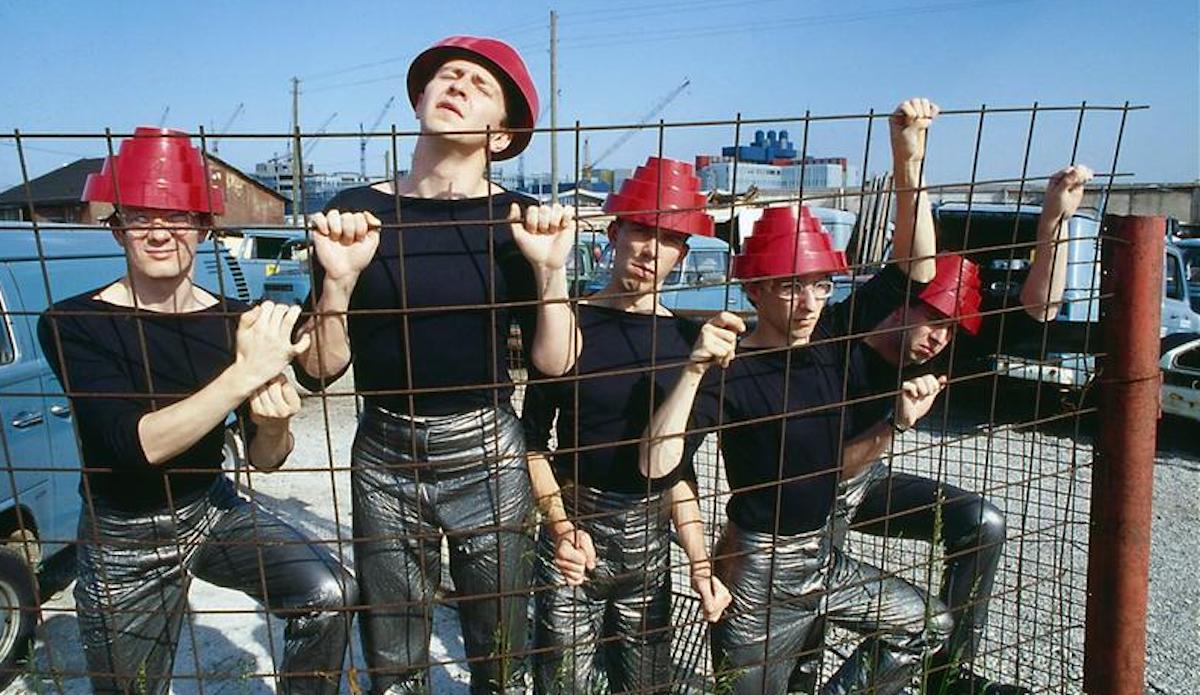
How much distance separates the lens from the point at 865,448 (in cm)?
238

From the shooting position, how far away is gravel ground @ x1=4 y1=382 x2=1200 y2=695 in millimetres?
2531

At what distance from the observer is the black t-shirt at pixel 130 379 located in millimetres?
1812

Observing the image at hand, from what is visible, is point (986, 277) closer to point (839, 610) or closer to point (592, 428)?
point (839, 610)

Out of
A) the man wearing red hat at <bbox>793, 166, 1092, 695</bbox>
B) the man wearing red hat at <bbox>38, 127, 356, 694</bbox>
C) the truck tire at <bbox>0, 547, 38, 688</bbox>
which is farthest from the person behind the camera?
the truck tire at <bbox>0, 547, 38, 688</bbox>

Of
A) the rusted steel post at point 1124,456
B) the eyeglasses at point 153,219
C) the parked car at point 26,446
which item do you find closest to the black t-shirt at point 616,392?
the eyeglasses at point 153,219

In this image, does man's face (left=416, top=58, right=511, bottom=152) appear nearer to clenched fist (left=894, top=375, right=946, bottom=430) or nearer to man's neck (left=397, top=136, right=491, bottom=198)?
man's neck (left=397, top=136, right=491, bottom=198)

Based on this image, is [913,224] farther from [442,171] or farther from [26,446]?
[26,446]

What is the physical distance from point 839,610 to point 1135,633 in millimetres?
738

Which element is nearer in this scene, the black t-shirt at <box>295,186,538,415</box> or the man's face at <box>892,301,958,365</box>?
the black t-shirt at <box>295,186,538,415</box>

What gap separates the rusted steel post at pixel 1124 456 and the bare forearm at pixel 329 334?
1857 millimetres

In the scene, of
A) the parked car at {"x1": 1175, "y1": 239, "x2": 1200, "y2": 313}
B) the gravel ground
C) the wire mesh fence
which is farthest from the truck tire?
the parked car at {"x1": 1175, "y1": 239, "x2": 1200, "y2": 313}

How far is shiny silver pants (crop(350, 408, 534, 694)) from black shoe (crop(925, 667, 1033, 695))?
133 cm

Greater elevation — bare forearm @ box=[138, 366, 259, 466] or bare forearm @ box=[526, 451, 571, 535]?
bare forearm @ box=[138, 366, 259, 466]

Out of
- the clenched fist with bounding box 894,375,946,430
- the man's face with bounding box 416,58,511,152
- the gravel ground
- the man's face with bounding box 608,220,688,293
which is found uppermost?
the man's face with bounding box 416,58,511,152
